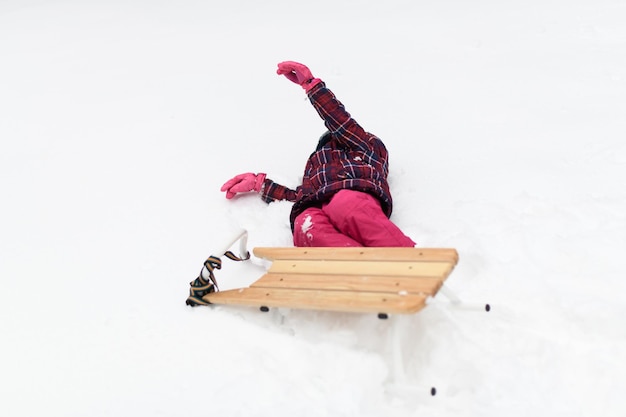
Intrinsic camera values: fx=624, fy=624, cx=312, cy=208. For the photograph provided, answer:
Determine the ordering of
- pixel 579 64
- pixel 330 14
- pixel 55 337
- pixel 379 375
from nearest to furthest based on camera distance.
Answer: pixel 379 375 → pixel 55 337 → pixel 579 64 → pixel 330 14

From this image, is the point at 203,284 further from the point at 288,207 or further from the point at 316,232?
the point at 288,207

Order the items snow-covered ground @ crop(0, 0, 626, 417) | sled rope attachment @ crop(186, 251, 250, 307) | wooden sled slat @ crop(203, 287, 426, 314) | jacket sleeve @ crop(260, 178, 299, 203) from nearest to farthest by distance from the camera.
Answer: wooden sled slat @ crop(203, 287, 426, 314), snow-covered ground @ crop(0, 0, 626, 417), sled rope attachment @ crop(186, 251, 250, 307), jacket sleeve @ crop(260, 178, 299, 203)

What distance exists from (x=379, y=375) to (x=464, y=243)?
72 cm

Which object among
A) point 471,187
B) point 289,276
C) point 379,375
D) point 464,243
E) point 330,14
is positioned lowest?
point 379,375

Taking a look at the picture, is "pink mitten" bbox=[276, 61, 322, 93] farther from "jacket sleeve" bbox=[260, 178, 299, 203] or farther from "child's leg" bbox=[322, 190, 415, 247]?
"child's leg" bbox=[322, 190, 415, 247]

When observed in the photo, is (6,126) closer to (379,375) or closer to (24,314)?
(24,314)

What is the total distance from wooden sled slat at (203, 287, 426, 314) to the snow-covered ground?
98 mm

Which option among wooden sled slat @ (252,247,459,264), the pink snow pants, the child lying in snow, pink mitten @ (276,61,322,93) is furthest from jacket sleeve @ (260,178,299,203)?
wooden sled slat @ (252,247,459,264)

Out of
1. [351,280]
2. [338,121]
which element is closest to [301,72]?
[338,121]

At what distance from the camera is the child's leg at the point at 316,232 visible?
2.34 m

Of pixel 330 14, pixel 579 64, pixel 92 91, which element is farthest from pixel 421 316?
pixel 330 14

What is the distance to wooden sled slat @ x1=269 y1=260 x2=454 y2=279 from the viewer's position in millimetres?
1771

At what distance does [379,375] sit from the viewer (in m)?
1.74

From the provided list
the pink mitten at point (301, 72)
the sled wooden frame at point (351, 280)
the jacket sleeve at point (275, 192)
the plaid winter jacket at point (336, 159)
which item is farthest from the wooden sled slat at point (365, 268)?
the pink mitten at point (301, 72)
